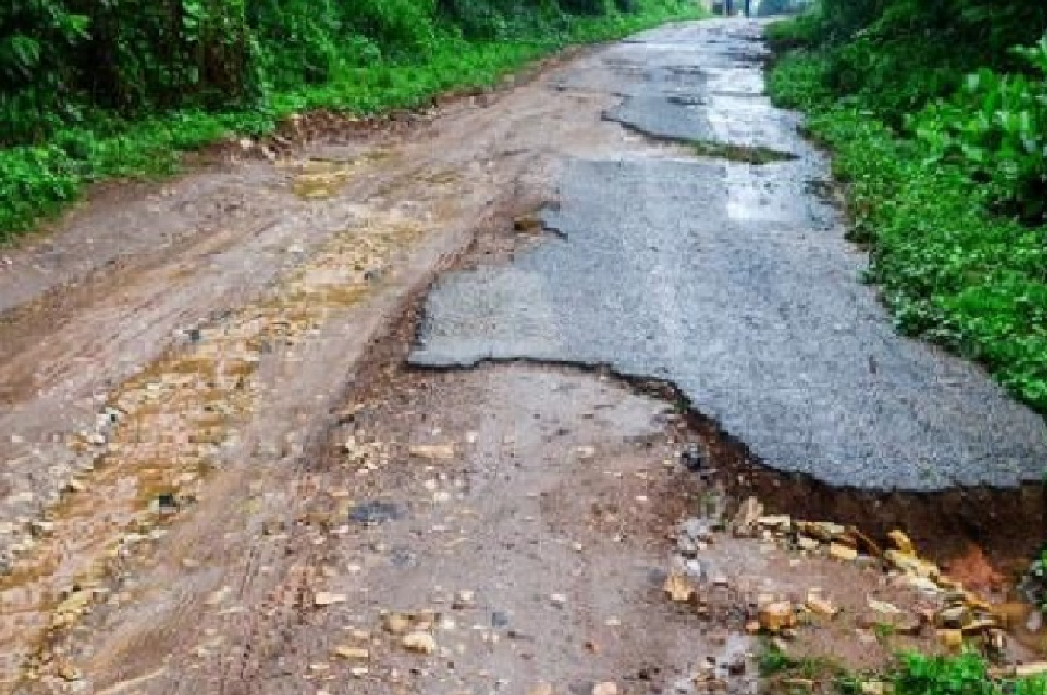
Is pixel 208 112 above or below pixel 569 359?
above

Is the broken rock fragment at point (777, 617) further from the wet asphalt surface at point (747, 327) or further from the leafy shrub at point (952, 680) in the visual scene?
the wet asphalt surface at point (747, 327)

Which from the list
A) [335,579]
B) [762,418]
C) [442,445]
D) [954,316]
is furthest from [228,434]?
[954,316]

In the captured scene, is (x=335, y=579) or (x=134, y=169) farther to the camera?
(x=134, y=169)

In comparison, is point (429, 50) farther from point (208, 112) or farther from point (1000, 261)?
point (1000, 261)

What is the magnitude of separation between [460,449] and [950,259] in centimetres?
387

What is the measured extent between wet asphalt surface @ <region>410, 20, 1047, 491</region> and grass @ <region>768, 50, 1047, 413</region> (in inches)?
6.7

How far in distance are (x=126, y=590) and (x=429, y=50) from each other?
14.6 meters

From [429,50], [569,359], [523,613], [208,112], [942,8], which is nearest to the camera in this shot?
[523,613]

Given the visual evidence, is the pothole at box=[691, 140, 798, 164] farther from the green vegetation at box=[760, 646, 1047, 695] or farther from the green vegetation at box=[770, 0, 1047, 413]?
the green vegetation at box=[760, 646, 1047, 695]

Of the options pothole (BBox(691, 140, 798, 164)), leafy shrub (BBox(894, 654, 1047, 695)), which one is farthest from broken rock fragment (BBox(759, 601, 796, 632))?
pothole (BBox(691, 140, 798, 164))

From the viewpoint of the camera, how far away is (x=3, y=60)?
950cm

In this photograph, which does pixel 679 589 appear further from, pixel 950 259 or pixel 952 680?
pixel 950 259

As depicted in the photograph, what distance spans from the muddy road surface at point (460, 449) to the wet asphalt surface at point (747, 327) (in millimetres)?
26

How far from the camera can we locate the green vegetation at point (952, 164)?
636 cm
